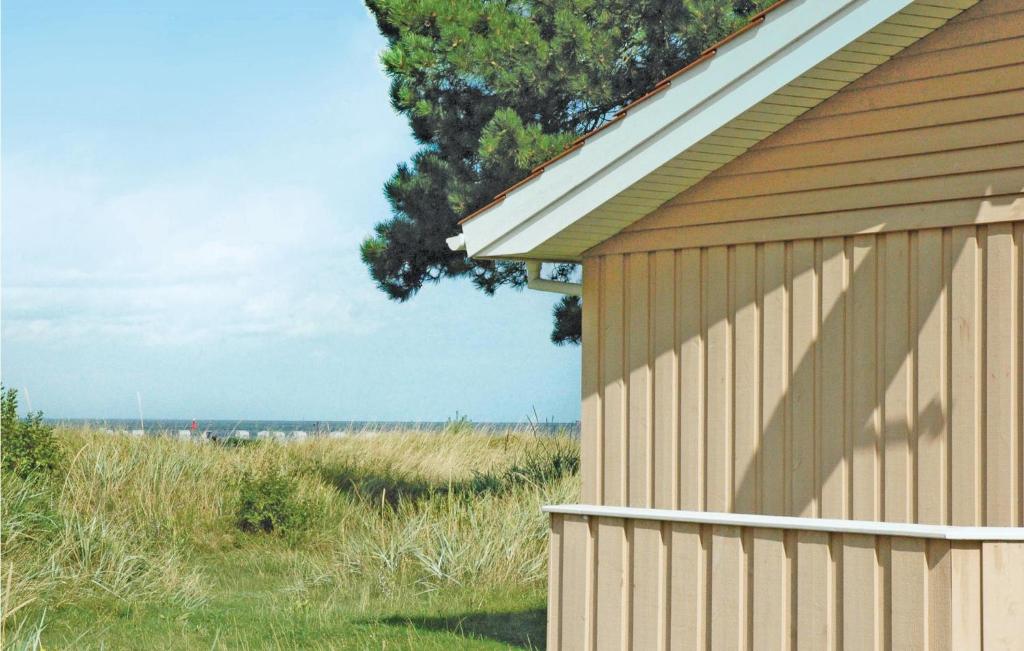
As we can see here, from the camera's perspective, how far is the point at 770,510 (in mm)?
6602

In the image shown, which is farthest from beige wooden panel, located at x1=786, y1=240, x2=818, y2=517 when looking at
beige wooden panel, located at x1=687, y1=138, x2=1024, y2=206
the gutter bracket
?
the gutter bracket

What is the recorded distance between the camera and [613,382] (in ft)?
23.7

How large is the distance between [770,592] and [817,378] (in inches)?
51.0

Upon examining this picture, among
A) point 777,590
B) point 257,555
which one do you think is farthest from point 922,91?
point 257,555

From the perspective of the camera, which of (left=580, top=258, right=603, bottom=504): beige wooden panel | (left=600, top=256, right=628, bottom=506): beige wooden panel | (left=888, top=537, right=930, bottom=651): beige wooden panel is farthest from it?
(left=580, top=258, right=603, bottom=504): beige wooden panel

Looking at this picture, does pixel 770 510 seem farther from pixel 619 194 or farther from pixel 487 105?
pixel 487 105

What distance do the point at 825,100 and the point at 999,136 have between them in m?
1.00

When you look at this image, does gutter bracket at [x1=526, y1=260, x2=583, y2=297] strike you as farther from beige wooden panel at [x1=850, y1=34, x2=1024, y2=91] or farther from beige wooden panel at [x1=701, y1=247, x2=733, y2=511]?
beige wooden panel at [x1=850, y1=34, x2=1024, y2=91]

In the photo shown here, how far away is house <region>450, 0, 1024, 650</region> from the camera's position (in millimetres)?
5766

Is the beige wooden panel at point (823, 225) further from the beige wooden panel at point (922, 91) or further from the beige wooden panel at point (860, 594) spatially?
the beige wooden panel at point (860, 594)

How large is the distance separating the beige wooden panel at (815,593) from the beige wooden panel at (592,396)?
183cm

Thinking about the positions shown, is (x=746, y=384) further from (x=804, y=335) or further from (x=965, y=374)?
(x=965, y=374)

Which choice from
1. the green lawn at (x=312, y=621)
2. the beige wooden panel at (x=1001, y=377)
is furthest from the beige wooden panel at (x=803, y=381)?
the green lawn at (x=312, y=621)

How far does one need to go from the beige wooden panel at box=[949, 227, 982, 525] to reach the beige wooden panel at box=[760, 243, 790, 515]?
925 mm
